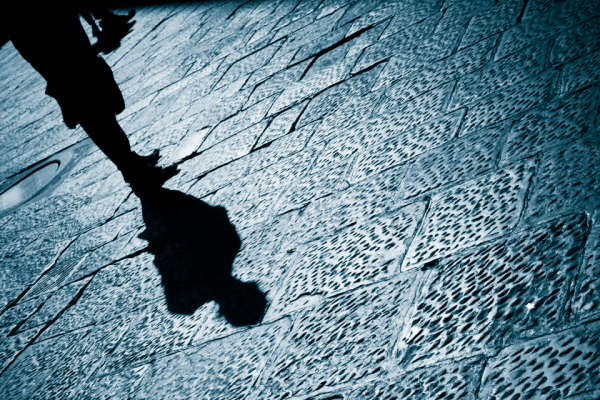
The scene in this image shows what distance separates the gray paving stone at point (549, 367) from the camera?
0.96 meters

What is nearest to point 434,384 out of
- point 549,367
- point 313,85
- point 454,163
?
point 549,367

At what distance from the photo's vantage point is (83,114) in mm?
2707

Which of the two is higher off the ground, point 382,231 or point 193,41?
point 193,41

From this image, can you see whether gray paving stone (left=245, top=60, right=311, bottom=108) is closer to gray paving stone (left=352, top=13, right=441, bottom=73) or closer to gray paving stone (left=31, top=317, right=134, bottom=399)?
gray paving stone (left=352, top=13, right=441, bottom=73)

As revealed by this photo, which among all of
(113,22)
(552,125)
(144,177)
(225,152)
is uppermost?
(113,22)

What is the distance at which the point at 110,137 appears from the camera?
2848 millimetres

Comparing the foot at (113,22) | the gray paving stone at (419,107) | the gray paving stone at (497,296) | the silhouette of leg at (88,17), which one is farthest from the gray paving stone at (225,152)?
the foot at (113,22)

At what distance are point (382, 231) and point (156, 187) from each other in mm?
1673

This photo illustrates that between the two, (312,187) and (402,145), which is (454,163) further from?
(312,187)

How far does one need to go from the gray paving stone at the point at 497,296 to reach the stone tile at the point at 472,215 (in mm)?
65

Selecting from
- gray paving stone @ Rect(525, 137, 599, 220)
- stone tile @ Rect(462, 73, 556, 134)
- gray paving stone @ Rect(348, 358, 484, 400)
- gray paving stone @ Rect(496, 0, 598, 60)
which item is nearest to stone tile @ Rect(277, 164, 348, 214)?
stone tile @ Rect(462, 73, 556, 134)

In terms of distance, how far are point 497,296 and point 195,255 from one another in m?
1.37

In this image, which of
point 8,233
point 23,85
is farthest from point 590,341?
point 23,85

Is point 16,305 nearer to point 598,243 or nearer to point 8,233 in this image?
point 8,233
